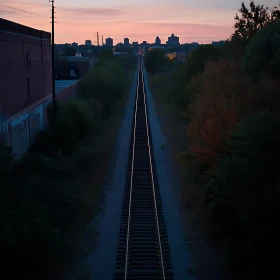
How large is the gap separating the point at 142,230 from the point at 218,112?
16.1 feet

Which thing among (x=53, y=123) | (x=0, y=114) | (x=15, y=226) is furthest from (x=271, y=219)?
(x=53, y=123)

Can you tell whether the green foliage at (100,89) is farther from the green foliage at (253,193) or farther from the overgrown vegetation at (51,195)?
the green foliage at (253,193)

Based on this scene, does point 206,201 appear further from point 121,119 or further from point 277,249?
point 121,119

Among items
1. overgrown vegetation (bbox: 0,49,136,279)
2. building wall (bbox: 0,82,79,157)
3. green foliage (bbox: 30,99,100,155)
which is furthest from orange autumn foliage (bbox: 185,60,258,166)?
green foliage (bbox: 30,99,100,155)

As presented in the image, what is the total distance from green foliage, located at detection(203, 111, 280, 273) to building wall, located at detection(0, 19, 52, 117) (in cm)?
1022

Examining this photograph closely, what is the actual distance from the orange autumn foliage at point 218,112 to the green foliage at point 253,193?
3185mm

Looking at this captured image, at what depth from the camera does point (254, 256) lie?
8844mm

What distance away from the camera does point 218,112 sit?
47.3 feet

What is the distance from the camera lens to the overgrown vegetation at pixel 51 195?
880 centimetres

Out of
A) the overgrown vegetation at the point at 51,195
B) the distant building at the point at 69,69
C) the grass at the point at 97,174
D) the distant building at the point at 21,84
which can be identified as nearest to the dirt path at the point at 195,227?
the grass at the point at 97,174

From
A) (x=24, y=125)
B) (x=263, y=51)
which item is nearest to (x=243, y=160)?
(x=263, y=51)

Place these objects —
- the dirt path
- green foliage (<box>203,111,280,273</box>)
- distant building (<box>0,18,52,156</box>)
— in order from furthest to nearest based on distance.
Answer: distant building (<box>0,18,52,156</box>), the dirt path, green foliage (<box>203,111,280,273</box>)

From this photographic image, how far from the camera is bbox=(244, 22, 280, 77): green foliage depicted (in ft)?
58.5

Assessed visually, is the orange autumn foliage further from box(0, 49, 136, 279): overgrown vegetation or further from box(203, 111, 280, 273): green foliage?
box(0, 49, 136, 279): overgrown vegetation
